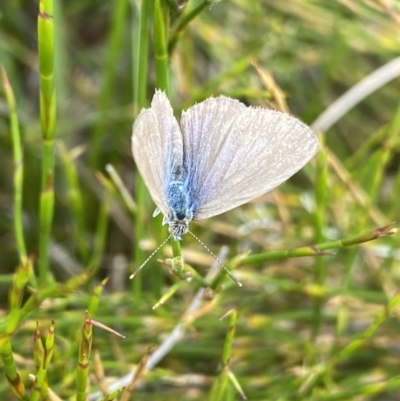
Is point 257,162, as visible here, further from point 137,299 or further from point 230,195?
point 137,299

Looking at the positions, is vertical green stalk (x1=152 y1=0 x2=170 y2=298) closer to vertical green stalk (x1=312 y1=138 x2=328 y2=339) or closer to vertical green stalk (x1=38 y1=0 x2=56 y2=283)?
vertical green stalk (x1=38 y1=0 x2=56 y2=283)

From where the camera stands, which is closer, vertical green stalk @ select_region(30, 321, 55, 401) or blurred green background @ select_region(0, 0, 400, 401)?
vertical green stalk @ select_region(30, 321, 55, 401)

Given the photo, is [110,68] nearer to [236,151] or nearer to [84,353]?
[236,151]

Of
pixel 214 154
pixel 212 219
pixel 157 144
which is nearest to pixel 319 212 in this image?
pixel 214 154

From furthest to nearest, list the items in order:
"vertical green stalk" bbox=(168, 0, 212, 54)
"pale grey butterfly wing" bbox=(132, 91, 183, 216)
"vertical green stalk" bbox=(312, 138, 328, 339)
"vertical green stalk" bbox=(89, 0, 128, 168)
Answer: "vertical green stalk" bbox=(89, 0, 128, 168), "vertical green stalk" bbox=(312, 138, 328, 339), "vertical green stalk" bbox=(168, 0, 212, 54), "pale grey butterfly wing" bbox=(132, 91, 183, 216)

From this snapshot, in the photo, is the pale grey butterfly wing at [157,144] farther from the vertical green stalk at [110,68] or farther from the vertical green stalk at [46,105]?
the vertical green stalk at [110,68]

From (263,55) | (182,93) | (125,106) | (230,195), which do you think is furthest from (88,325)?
(263,55)

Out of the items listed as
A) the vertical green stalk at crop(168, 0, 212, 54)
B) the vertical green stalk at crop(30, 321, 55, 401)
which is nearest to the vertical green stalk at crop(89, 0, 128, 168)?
the vertical green stalk at crop(168, 0, 212, 54)
